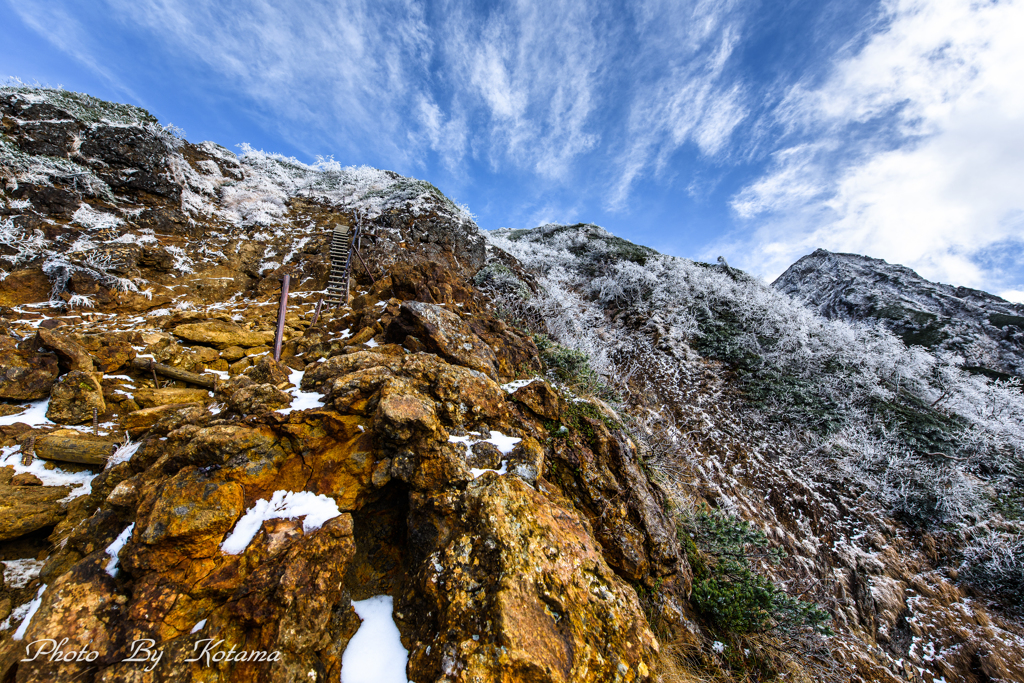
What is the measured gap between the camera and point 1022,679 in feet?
17.3

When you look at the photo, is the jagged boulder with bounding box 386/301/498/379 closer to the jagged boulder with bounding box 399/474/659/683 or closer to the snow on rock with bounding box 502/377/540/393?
the snow on rock with bounding box 502/377/540/393

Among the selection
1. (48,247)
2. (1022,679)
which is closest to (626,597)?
(1022,679)

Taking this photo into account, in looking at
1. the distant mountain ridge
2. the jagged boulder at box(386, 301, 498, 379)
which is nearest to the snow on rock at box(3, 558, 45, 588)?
the jagged boulder at box(386, 301, 498, 379)

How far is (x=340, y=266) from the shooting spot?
11219 mm

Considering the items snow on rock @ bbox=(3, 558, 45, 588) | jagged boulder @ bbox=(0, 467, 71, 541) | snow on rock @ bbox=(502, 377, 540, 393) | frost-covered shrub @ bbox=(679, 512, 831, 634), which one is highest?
snow on rock @ bbox=(502, 377, 540, 393)

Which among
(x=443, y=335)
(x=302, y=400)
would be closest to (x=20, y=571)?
(x=302, y=400)

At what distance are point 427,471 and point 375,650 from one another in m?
1.41

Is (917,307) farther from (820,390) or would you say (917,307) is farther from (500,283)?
(500,283)

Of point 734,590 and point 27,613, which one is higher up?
point 27,613

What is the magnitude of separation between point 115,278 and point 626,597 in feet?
40.8

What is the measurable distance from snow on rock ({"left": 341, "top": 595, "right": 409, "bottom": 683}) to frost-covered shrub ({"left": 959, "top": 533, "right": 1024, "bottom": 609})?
11.5m

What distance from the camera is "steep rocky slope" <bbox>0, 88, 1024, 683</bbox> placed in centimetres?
249

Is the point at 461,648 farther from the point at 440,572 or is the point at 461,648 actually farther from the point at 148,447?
the point at 148,447

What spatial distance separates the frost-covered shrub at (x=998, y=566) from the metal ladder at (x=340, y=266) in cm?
1591
